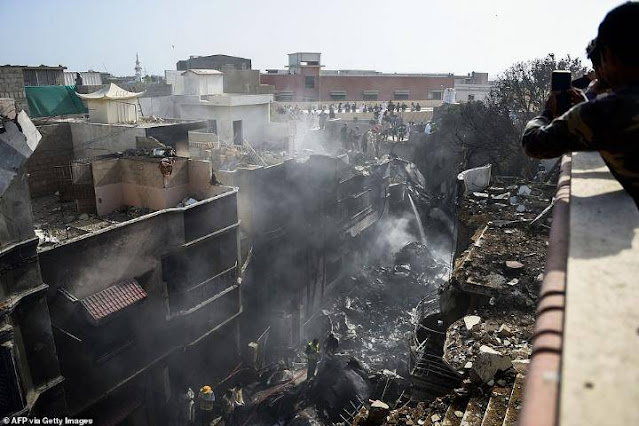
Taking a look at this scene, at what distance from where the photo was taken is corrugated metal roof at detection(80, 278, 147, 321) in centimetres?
1111

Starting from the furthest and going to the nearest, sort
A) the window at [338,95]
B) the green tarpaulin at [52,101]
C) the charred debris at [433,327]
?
the window at [338,95]
the green tarpaulin at [52,101]
the charred debris at [433,327]

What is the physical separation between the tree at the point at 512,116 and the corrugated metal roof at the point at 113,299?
18.3m

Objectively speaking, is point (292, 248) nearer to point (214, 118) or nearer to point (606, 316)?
point (214, 118)

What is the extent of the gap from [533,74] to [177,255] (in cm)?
1943

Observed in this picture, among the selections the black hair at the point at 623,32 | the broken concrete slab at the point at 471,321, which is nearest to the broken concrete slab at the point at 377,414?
the broken concrete slab at the point at 471,321

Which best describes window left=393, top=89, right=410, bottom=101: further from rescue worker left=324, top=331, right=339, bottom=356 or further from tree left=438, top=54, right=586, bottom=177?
rescue worker left=324, top=331, right=339, bottom=356

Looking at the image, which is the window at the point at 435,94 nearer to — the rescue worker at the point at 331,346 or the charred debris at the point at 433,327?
the charred debris at the point at 433,327

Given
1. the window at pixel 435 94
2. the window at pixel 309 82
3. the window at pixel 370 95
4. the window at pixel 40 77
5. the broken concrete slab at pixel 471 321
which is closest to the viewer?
the broken concrete slab at pixel 471 321

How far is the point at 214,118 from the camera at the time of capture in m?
25.9

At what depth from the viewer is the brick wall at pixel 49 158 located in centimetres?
1691

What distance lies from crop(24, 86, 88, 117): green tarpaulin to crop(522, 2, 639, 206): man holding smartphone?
2392cm

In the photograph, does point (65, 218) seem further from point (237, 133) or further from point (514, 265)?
point (237, 133)

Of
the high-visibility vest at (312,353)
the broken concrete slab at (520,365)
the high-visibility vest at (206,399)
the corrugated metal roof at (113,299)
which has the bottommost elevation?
the high-visibility vest at (206,399)

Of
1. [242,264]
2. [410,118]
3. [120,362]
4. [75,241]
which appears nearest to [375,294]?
[242,264]
